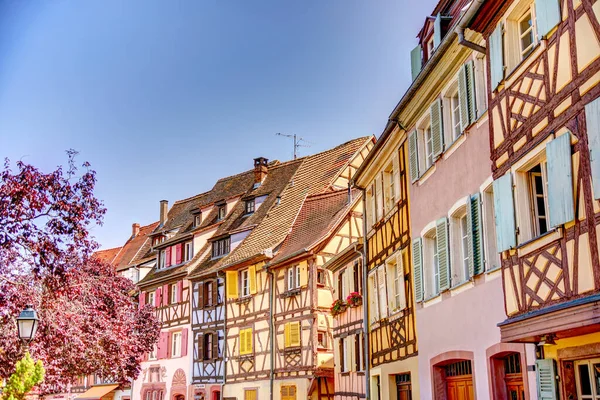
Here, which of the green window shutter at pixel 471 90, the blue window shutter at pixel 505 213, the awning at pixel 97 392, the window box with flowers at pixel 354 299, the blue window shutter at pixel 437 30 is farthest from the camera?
the awning at pixel 97 392

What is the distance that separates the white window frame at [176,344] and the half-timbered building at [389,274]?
18.5 m

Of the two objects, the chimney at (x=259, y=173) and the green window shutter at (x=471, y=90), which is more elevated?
the chimney at (x=259, y=173)

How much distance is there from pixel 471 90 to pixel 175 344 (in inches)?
1089

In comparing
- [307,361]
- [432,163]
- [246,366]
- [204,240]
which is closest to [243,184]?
[204,240]

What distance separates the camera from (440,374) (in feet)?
45.2

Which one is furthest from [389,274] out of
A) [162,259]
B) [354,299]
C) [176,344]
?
[162,259]

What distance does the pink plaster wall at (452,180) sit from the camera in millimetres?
11500

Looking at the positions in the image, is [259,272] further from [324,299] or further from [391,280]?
[391,280]

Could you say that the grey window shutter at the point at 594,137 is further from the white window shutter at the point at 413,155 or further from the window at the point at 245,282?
the window at the point at 245,282

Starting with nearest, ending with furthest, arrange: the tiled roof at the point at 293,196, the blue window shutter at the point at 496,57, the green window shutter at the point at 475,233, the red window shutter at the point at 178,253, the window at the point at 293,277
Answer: the blue window shutter at the point at 496,57 < the green window shutter at the point at 475,233 < the window at the point at 293,277 < the tiled roof at the point at 293,196 < the red window shutter at the point at 178,253

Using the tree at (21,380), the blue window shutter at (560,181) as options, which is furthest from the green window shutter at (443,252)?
the tree at (21,380)

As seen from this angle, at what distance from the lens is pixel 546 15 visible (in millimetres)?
8953

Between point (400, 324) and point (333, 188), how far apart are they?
1562 cm

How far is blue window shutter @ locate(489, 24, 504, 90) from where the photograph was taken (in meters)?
10.4
